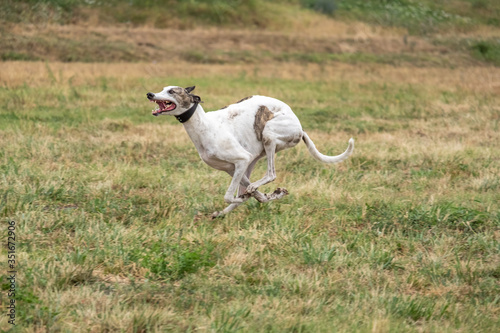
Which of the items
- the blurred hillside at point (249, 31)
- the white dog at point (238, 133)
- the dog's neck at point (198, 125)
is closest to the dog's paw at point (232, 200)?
the white dog at point (238, 133)

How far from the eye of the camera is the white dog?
615 cm

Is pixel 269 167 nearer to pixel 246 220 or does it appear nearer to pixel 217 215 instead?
pixel 246 220

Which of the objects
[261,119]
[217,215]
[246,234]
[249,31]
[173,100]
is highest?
[173,100]

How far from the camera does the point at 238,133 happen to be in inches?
254

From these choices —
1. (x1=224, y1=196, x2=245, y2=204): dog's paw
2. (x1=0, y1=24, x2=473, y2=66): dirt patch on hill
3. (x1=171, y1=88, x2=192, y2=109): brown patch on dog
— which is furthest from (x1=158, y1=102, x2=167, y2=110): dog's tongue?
(x1=0, y1=24, x2=473, y2=66): dirt patch on hill

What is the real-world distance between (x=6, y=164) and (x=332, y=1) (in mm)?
32472

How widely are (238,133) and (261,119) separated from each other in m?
0.28

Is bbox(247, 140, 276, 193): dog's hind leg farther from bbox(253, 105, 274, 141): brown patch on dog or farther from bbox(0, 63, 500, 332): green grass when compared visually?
bbox(0, 63, 500, 332): green grass

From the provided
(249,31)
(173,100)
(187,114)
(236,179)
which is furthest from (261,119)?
(249,31)

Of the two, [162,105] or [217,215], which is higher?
[162,105]

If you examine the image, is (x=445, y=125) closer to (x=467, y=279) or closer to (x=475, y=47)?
(x=467, y=279)

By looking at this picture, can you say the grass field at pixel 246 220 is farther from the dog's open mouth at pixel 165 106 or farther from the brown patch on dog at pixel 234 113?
the dog's open mouth at pixel 165 106

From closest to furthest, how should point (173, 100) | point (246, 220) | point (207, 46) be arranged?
point (173, 100), point (246, 220), point (207, 46)

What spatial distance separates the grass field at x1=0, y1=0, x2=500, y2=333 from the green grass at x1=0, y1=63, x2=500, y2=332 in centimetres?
2
